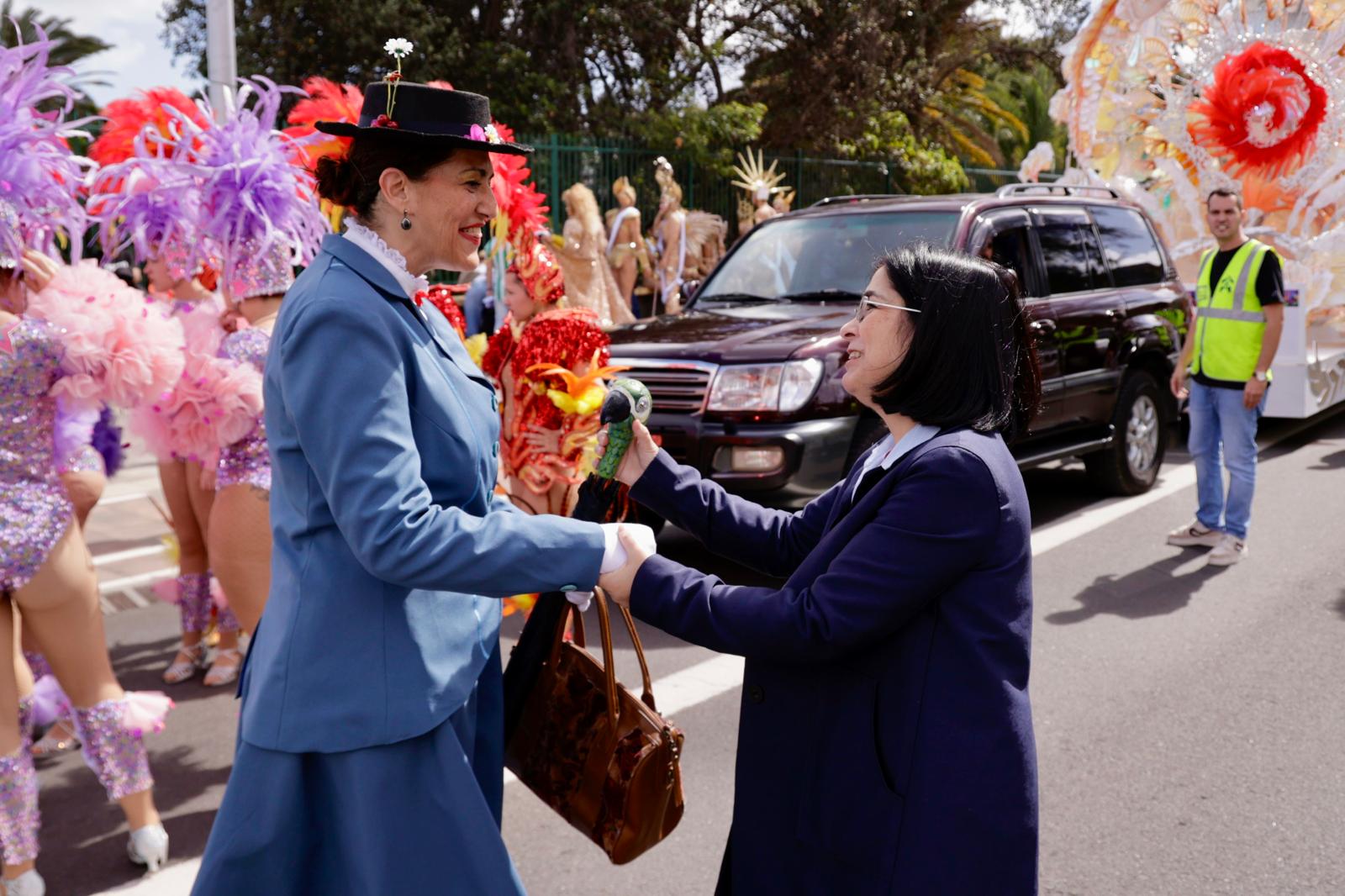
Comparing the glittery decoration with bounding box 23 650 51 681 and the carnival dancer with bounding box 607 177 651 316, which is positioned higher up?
the carnival dancer with bounding box 607 177 651 316

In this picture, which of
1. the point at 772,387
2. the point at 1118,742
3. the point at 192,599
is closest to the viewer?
the point at 1118,742

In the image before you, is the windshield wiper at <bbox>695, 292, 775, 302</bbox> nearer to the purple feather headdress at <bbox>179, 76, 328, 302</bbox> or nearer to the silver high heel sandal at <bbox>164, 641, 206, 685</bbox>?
the purple feather headdress at <bbox>179, 76, 328, 302</bbox>

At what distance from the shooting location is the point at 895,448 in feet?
6.88

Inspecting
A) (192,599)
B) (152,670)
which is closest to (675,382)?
(192,599)

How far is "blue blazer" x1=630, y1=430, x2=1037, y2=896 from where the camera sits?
1933mm

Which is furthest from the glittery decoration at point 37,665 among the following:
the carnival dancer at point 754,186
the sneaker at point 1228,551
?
the carnival dancer at point 754,186

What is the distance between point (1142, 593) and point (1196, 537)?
1.09 m

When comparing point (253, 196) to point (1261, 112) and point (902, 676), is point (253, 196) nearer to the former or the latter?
point (902, 676)

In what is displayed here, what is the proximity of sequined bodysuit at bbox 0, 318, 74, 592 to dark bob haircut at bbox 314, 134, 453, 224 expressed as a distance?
1625 millimetres

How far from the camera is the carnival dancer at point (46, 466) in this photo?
129 inches

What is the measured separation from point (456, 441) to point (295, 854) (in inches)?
29.6

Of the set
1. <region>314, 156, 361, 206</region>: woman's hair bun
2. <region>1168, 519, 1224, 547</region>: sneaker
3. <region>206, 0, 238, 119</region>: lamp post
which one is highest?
<region>206, 0, 238, 119</region>: lamp post

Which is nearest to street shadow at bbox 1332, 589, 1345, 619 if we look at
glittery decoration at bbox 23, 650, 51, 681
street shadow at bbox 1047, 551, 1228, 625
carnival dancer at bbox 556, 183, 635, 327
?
street shadow at bbox 1047, 551, 1228, 625

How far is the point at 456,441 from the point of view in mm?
2057
